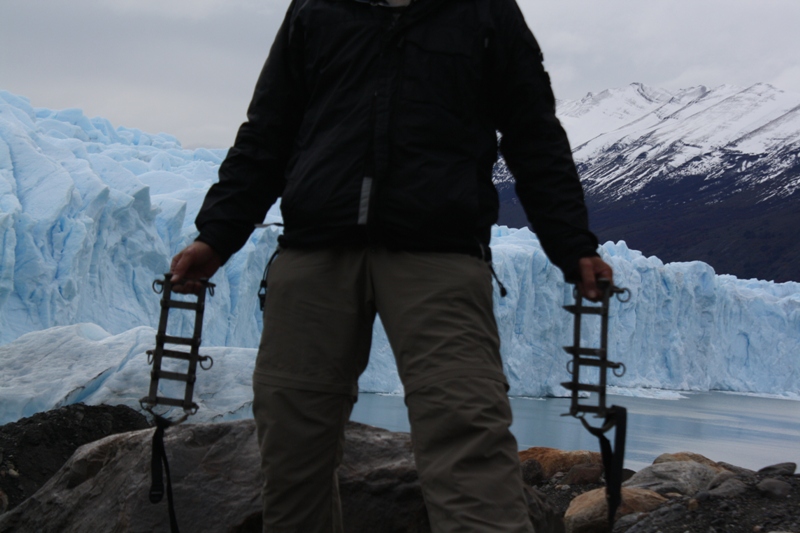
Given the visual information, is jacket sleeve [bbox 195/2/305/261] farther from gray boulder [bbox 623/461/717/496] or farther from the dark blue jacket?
gray boulder [bbox 623/461/717/496]

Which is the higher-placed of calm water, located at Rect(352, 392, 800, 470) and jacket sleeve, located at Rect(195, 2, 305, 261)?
jacket sleeve, located at Rect(195, 2, 305, 261)

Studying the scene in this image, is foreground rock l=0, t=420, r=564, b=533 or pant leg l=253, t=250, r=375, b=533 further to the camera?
foreground rock l=0, t=420, r=564, b=533

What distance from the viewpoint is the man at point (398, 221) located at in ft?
4.32

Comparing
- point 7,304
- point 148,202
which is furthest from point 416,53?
point 148,202

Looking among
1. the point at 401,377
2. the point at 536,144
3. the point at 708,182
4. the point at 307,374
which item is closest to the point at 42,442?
the point at 307,374

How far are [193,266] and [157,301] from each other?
12.2 m

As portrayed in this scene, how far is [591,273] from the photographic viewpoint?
1426mm

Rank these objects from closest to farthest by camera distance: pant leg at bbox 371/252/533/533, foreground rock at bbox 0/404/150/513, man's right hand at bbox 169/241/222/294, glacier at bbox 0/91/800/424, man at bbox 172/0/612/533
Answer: pant leg at bbox 371/252/533/533
man at bbox 172/0/612/533
man's right hand at bbox 169/241/222/294
foreground rock at bbox 0/404/150/513
glacier at bbox 0/91/800/424

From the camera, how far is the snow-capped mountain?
190 feet

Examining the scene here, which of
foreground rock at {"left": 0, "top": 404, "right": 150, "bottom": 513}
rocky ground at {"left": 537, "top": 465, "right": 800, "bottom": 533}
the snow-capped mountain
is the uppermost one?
the snow-capped mountain

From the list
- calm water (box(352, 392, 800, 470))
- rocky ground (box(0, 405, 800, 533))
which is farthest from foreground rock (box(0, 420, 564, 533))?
calm water (box(352, 392, 800, 470))

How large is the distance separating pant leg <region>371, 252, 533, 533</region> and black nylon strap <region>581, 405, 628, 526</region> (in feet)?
0.67

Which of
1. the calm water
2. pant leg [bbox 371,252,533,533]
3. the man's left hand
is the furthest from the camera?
the calm water

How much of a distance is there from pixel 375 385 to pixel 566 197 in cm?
1456
